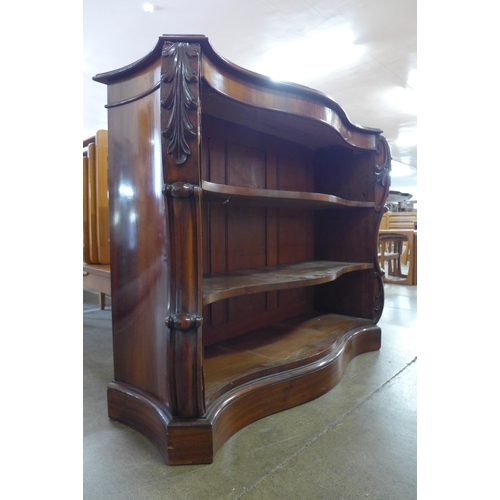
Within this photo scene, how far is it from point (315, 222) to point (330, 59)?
8.56 ft

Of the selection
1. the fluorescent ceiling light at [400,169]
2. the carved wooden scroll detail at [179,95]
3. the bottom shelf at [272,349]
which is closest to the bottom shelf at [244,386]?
the bottom shelf at [272,349]

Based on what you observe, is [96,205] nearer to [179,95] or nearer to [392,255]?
[179,95]

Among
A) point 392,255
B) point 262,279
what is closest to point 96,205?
point 262,279

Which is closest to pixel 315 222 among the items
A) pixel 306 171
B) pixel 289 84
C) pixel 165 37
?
pixel 306 171

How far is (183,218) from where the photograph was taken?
2.96ft

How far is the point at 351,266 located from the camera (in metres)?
1.68

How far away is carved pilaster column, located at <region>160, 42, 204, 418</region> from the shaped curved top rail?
0.06 metres

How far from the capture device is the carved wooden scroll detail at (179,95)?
0.87 m

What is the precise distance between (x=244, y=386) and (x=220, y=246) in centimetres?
62

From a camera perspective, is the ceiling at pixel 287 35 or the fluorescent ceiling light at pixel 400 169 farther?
the fluorescent ceiling light at pixel 400 169

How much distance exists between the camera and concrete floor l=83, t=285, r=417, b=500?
2.67ft
